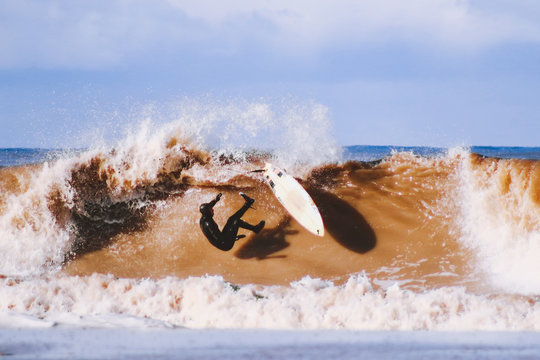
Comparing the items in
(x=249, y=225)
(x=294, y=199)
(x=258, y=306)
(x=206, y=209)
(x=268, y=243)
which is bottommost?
(x=258, y=306)

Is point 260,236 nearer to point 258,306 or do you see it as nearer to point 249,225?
point 249,225

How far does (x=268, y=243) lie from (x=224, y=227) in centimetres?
91

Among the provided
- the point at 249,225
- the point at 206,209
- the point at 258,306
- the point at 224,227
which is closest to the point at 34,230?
the point at 206,209

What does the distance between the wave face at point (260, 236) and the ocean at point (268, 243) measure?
0.02 m

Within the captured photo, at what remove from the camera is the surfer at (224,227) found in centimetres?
620

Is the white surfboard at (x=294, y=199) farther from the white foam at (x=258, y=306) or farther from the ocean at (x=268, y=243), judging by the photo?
the white foam at (x=258, y=306)

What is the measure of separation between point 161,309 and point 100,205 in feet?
9.76

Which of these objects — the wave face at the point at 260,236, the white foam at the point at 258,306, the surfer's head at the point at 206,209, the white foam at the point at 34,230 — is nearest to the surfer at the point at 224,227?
the surfer's head at the point at 206,209

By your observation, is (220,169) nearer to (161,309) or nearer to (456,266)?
(161,309)

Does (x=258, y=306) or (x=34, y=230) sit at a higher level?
(x=34, y=230)

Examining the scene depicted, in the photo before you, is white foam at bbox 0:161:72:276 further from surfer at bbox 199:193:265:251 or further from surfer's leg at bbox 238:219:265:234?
surfer's leg at bbox 238:219:265:234

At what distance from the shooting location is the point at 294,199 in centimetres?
683

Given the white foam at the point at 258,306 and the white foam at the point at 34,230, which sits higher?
the white foam at the point at 34,230

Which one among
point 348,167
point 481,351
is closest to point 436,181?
point 348,167
